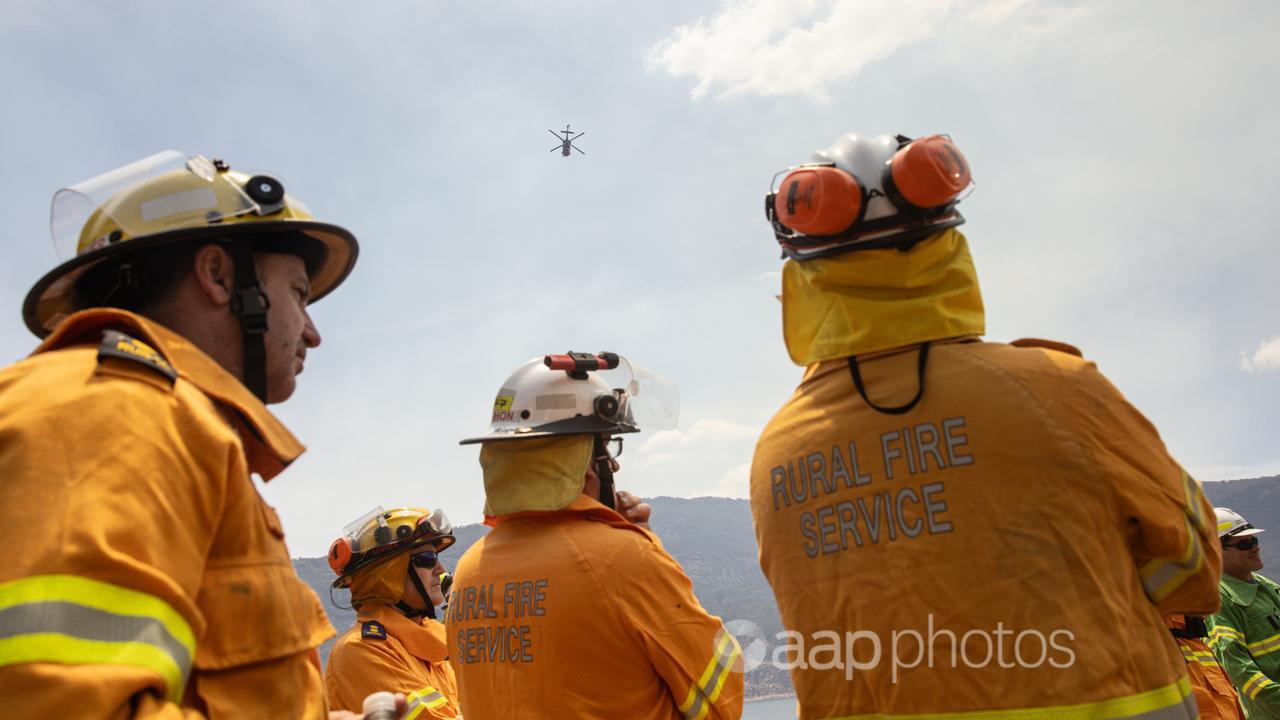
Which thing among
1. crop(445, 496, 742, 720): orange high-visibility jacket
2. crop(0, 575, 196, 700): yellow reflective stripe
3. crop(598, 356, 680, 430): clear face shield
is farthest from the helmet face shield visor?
crop(0, 575, 196, 700): yellow reflective stripe

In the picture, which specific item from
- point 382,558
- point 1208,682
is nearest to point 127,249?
point 382,558

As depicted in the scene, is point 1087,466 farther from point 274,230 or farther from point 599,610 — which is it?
point 274,230

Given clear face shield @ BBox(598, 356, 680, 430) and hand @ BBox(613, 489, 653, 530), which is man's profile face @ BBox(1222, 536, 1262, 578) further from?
hand @ BBox(613, 489, 653, 530)

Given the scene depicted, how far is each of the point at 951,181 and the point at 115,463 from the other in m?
2.58

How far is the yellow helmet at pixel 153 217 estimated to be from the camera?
248 cm

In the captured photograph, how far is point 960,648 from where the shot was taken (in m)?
2.60

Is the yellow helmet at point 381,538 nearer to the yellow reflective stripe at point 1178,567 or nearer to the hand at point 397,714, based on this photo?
the hand at point 397,714

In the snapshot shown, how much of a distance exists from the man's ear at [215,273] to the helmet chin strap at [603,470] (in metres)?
2.71

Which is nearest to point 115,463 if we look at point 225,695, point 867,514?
point 225,695

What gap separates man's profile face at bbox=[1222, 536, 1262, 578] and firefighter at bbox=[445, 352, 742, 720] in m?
8.20

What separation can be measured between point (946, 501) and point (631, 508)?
264 cm

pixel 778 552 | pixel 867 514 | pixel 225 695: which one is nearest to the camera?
pixel 225 695

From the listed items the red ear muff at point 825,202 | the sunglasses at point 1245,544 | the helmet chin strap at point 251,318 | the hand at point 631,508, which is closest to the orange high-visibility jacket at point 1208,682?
the sunglasses at point 1245,544

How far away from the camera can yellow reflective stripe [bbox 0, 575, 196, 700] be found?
4.79 ft
